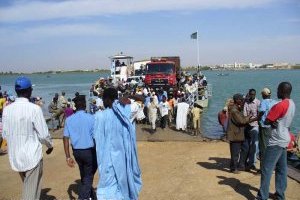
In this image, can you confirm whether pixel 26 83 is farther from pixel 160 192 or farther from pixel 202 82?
pixel 202 82

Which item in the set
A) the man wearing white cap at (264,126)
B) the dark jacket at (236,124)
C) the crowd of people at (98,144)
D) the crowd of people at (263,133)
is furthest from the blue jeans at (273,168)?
the crowd of people at (98,144)

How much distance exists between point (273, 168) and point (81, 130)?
2.91m

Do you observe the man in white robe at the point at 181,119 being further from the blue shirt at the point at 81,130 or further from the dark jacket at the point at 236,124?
→ the blue shirt at the point at 81,130

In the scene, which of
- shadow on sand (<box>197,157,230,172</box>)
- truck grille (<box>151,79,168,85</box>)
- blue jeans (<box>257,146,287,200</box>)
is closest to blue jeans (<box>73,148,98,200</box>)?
blue jeans (<box>257,146,287,200</box>)

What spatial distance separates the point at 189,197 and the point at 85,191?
1886mm

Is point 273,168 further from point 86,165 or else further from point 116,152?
point 86,165

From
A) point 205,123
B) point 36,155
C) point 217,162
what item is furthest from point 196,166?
point 205,123

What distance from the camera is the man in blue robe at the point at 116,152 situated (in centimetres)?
476

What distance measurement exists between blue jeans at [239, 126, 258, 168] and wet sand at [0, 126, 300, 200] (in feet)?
1.05

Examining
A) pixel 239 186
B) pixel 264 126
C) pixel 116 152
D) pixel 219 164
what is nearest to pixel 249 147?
pixel 219 164

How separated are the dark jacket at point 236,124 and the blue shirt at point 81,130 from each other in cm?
322

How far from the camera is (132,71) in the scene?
33.2 metres

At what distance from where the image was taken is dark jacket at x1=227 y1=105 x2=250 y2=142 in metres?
7.98

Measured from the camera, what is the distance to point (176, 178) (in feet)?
26.7
